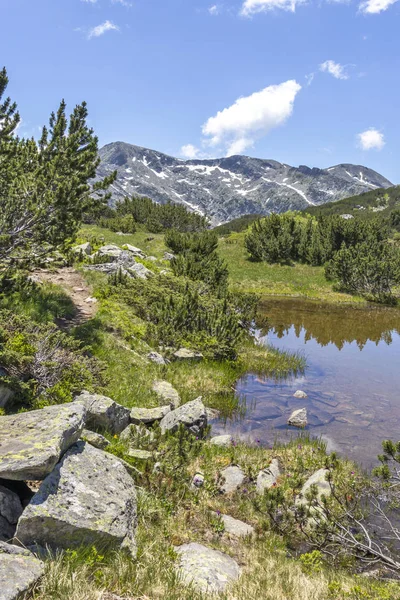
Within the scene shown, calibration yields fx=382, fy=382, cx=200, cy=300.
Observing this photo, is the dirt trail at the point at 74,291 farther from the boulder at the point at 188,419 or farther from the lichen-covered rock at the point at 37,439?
the lichen-covered rock at the point at 37,439

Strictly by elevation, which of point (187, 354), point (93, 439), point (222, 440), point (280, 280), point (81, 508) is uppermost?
point (280, 280)

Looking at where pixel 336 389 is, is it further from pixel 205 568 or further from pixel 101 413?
pixel 205 568

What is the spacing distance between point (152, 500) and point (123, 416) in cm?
259

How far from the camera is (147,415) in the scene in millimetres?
9102

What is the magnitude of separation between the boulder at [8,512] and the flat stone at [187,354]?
9.85 metres

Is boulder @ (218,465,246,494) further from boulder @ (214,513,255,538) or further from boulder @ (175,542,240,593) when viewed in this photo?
boulder @ (175,542,240,593)

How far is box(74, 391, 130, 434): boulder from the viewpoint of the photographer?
7824mm

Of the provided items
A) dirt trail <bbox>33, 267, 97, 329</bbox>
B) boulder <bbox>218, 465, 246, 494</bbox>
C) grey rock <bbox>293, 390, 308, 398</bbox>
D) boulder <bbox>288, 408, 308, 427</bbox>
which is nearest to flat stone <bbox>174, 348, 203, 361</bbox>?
dirt trail <bbox>33, 267, 97, 329</bbox>

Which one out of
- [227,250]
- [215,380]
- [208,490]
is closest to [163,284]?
[215,380]

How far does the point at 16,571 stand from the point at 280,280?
124 ft

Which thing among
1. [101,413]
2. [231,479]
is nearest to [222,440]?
[231,479]

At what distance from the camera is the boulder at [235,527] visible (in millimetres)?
6252

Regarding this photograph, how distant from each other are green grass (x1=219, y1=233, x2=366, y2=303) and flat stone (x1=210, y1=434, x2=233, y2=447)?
26953mm

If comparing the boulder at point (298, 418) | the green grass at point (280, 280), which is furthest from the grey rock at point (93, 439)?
the green grass at point (280, 280)
